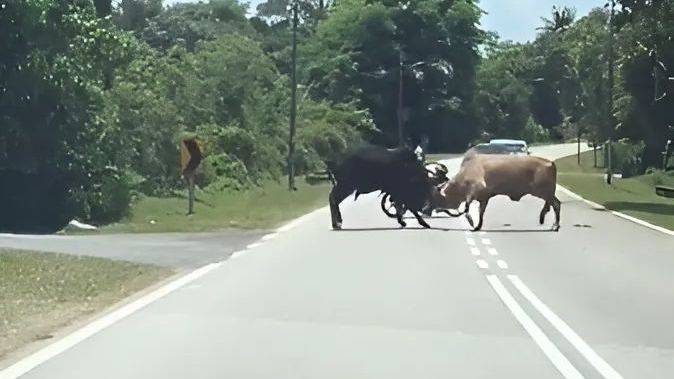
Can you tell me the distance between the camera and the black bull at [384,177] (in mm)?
26203

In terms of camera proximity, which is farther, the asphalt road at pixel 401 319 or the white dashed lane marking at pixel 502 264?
the white dashed lane marking at pixel 502 264

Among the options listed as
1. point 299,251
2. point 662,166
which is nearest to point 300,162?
point 662,166

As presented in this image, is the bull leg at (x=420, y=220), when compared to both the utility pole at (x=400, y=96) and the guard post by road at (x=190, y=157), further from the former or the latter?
the utility pole at (x=400, y=96)

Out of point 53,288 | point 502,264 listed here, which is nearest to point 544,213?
point 502,264

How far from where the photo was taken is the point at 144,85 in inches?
1777

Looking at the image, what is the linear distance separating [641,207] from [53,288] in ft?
92.6

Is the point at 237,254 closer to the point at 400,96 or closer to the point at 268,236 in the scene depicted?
the point at 268,236

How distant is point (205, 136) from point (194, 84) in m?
3.42

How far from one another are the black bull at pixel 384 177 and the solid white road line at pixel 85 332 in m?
9.18

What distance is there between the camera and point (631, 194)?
52938 mm

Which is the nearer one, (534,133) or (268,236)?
(268,236)

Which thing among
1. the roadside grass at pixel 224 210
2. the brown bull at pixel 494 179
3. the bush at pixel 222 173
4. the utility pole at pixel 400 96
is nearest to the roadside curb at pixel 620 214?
the brown bull at pixel 494 179

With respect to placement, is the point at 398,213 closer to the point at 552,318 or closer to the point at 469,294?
the point at 469,294

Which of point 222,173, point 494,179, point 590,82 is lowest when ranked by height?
point 222,173
